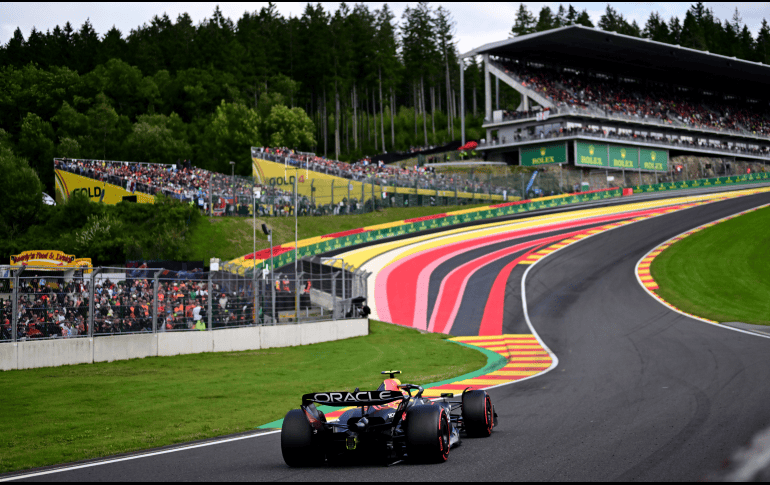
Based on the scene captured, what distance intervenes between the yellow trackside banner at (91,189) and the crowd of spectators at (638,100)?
1871 inches

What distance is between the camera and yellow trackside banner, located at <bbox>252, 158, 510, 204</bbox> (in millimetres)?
51562

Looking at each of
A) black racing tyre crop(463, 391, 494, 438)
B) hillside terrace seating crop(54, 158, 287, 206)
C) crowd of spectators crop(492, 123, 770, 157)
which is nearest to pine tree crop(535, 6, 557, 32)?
crowd of spectators crop(492, 123, 770, 157)

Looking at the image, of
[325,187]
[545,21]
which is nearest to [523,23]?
[545,21]

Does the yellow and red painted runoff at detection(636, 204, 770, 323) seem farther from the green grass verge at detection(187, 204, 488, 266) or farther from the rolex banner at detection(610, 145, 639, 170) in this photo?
the rolex banner at detection(610, 145, 639, 170)

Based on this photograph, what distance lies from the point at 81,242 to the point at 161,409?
33.1 meters

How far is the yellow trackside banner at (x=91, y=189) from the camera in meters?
50.0

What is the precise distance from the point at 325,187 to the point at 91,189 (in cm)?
1772

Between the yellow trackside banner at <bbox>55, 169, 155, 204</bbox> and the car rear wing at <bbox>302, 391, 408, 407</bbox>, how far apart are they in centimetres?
4295

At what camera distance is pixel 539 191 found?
60.2 m

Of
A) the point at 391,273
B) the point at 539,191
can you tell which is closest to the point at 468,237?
the point at 391,273

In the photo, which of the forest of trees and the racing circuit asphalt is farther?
the forest of trees

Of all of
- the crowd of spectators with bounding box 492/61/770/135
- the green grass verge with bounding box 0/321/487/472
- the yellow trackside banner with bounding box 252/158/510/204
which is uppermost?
the crowd of spectators with bounding box 492/61/770/135

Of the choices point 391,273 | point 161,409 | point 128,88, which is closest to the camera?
point 161,409

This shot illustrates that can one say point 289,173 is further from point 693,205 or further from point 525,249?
point 693,205
